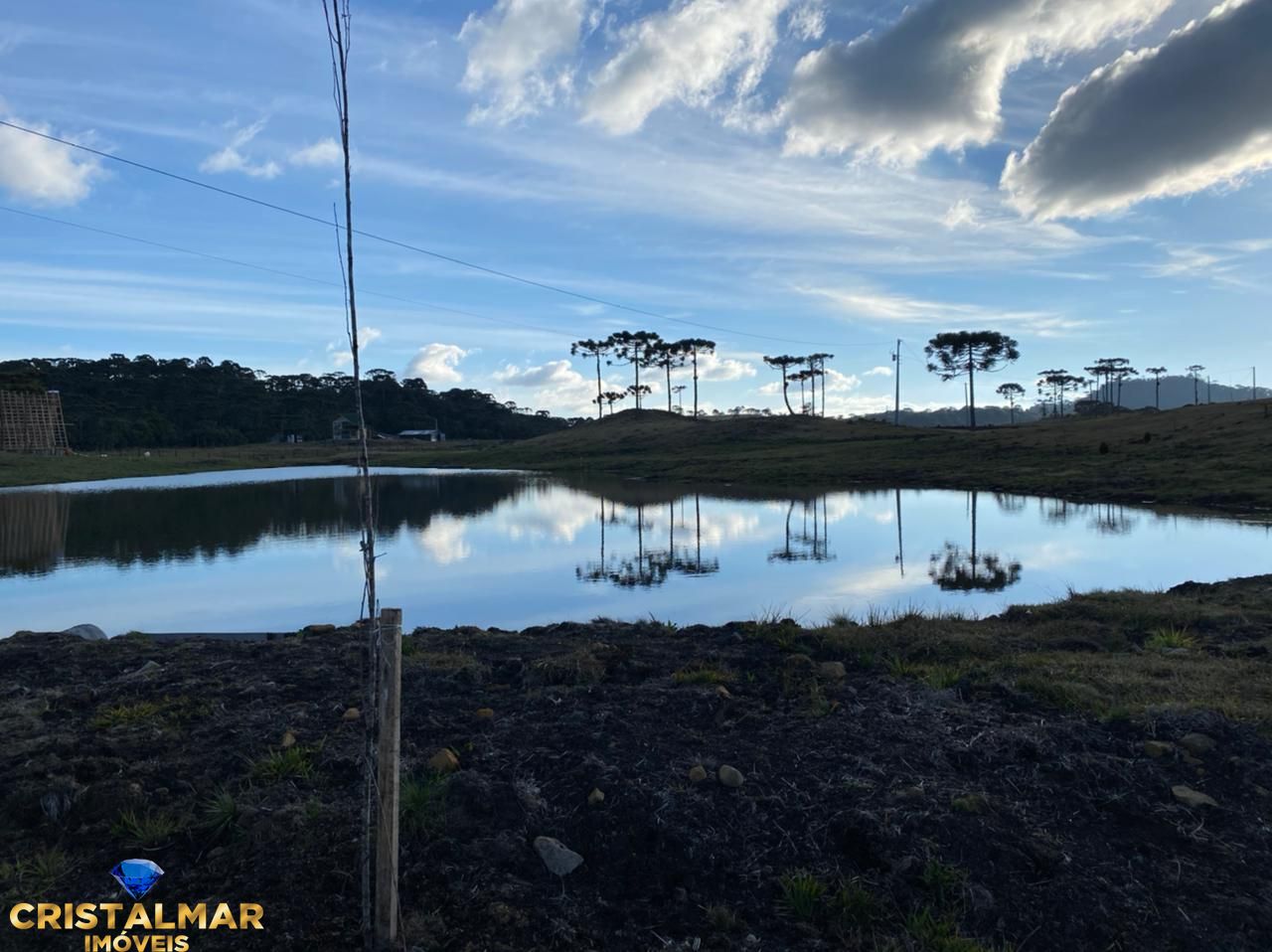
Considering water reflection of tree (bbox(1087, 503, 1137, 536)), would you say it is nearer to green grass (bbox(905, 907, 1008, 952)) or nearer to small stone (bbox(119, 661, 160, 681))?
green grass (bbox(905, 907, 1008, 952))

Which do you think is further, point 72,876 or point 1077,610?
point 1077,610

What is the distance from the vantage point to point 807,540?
23797 millimetres

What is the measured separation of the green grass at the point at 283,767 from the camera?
5199mm

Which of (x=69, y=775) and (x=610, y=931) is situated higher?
(x=69, y=775)

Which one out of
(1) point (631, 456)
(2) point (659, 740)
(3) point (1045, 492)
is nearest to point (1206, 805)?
(2) point (659, 740)

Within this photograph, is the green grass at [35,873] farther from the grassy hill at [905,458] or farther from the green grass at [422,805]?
the grassy hill at [905,458]

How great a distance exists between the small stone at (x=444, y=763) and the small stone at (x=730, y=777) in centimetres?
185

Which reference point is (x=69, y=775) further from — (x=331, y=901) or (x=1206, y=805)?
(x=1206, y=805)

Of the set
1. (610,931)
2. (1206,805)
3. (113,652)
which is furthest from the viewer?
(113,652)

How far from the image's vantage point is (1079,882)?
165 inches

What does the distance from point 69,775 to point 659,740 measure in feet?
13.3

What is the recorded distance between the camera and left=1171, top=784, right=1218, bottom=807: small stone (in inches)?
193

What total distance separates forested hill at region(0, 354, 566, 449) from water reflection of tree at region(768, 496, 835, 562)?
271 feet

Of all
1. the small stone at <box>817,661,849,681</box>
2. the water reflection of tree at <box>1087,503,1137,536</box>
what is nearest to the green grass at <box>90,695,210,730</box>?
the small stone at <box>817,661,849,681</box>
